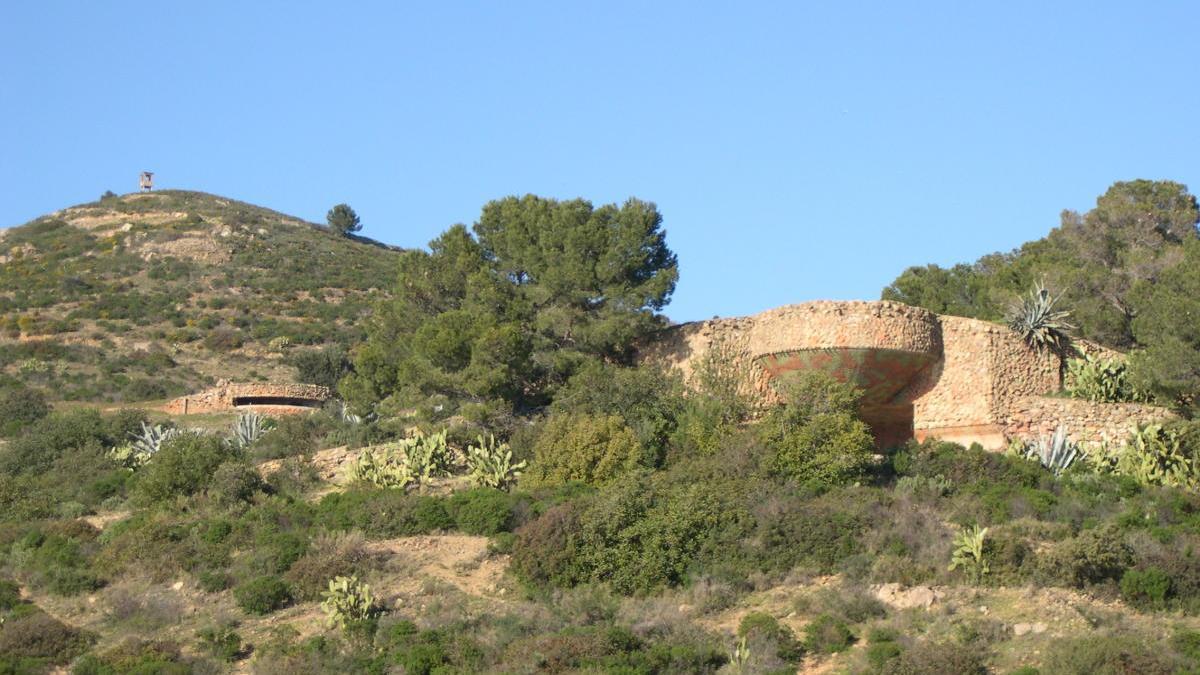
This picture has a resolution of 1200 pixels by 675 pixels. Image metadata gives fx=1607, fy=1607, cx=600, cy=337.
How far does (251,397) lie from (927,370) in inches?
723

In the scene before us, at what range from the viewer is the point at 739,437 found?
27562mm

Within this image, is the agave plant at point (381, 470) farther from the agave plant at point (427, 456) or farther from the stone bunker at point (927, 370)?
the stone bunker at point (927, 370)

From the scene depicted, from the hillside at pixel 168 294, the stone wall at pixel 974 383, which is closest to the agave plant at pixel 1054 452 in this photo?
the stone wall at pixel 974 383

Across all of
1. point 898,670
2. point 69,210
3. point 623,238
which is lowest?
point 898,670

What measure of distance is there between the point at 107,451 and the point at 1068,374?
1883cm

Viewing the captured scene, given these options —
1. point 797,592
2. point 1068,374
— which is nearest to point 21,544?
point 797,592

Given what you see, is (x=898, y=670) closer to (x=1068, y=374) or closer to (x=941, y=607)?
(x=941, y=607)

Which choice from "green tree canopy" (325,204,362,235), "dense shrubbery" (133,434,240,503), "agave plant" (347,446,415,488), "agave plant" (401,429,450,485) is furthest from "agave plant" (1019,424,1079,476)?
"green tree canopy" (325,204,362,235)

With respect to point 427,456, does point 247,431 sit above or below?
above

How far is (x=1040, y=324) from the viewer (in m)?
29.3

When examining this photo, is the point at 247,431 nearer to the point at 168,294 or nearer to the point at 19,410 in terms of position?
the point at 19,410

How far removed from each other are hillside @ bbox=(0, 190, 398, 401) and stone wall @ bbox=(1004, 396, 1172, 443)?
76.6 feet

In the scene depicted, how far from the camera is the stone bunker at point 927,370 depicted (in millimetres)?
28141

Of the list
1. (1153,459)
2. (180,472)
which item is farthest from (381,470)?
(1153,459)
